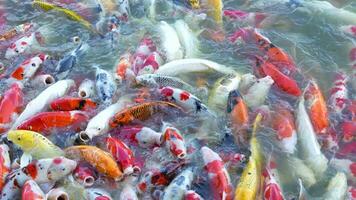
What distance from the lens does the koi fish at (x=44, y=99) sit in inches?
207

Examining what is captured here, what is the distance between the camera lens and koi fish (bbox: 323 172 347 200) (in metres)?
4.39

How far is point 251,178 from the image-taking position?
14.3 ft

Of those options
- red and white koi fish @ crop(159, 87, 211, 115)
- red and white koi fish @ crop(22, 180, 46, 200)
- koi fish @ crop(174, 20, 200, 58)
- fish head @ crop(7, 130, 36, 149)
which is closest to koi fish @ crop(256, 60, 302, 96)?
red and white koi fish @ crop(159, 87, 211, 115)

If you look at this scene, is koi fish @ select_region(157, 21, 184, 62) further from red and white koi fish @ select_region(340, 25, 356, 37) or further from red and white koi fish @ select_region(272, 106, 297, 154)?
red and white koi fish @ select_region(340, 25, 356, 37)

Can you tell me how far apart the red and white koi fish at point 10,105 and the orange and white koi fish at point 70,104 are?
17.7 inches

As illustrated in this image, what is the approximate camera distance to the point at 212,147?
4969 mm

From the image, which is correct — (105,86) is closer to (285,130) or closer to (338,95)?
(285,130)

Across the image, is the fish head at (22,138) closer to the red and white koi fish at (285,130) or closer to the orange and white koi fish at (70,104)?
the orange and white koi fish at (70,104)


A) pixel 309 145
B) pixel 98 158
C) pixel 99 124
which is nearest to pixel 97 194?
pixel 98 158

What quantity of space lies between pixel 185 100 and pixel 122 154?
1.03 meters

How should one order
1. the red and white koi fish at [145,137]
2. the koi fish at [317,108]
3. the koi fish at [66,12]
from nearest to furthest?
the red and white koi fish at [145,137], the koi fish at [317,108], the koi fish at [66,12]

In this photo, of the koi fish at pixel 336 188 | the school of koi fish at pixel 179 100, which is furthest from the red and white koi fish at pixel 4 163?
the koi fish at pixel 336 188

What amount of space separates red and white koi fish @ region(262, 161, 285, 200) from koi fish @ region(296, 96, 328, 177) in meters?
0.40

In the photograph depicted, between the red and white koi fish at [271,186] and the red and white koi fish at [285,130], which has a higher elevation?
the red and white koi fish at [285,130]
